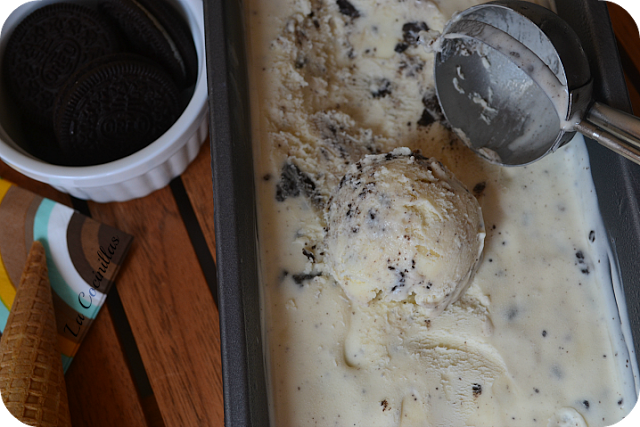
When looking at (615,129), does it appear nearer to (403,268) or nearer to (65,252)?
(403,268)

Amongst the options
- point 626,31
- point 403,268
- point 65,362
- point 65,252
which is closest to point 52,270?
point 65,252

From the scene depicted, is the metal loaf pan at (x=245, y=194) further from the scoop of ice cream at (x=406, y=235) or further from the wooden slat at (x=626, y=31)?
the wooden slat at (x=626, y=31)

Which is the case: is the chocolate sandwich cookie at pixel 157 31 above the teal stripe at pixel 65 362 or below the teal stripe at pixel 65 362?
above

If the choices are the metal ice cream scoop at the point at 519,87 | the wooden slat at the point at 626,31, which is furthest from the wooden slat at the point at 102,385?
the wooden slat at the point at 626,31

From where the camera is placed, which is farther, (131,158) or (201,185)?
(201,185)

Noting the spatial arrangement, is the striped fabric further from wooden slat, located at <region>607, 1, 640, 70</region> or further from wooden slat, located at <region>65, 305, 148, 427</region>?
wooden slat, located at <region>607, 1, 640, 70</region>

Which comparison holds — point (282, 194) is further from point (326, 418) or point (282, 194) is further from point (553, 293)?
point (553, 293)
